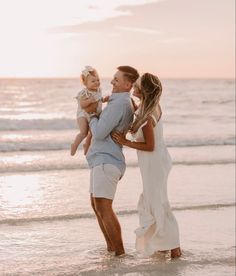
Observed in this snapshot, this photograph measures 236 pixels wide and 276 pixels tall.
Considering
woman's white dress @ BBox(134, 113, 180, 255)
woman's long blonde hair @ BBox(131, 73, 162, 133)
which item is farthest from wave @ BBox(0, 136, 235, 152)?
woman's long blonde hair @ BBox(131, 73, 162, 133)

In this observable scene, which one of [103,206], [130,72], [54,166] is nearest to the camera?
[130,72]

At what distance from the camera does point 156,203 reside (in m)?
6.25

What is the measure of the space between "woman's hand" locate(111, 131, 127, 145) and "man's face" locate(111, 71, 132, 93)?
39 centimetres

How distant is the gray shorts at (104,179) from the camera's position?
6043 mm

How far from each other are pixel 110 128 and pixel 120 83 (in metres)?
0.43

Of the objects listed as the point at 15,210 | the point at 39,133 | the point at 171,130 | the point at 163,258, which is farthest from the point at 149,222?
the point at 171,130

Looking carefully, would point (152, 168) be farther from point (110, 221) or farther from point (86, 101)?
point (86, 101)

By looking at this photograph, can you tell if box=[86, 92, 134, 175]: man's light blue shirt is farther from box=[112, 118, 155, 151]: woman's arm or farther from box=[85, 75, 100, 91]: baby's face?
box=[85, 75, 100, 91]: baby's face

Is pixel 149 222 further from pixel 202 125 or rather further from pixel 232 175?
pixel 202 125

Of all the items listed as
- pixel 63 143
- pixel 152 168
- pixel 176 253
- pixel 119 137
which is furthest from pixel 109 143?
pixel 63 143

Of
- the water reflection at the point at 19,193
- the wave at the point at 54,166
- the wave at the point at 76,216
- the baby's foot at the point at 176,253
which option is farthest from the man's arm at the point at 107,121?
the wave at the point at 54,166

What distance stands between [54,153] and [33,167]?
299 cm

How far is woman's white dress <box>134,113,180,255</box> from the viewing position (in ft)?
20.2

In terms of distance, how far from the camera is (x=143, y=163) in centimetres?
619
